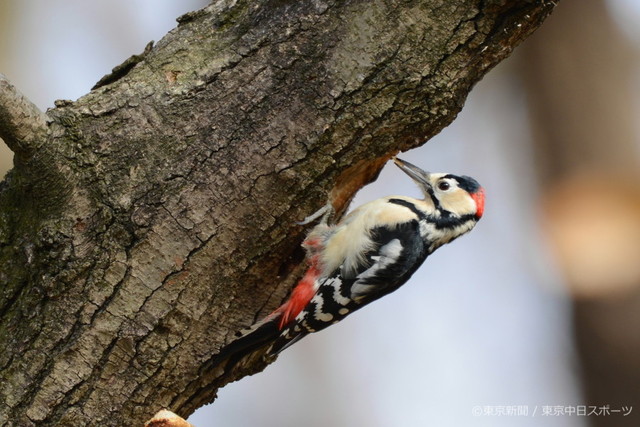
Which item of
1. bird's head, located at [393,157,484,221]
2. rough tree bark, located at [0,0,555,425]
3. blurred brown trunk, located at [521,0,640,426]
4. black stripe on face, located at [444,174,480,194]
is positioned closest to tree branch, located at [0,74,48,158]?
rough tree bark, located at [0,0,555,425]

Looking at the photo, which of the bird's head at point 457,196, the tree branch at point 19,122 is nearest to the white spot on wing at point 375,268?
the bird's head at point 457,196

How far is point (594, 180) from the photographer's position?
513cm

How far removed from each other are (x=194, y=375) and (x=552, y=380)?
13.3 ft

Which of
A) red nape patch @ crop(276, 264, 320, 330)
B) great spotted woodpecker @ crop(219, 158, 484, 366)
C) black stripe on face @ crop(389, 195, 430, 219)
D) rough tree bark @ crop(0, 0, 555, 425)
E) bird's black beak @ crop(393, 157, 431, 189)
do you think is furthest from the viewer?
bird's black beak @ crop(393, 157, 431, 189)

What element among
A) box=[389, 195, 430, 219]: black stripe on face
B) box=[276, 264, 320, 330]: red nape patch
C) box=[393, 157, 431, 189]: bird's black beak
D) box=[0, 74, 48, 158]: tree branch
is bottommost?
box=[0, 74, 48, 158]: tree branch

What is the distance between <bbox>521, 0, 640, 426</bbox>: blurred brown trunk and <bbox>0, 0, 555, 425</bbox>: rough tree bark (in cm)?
268

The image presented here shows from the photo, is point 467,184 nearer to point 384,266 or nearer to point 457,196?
point 457,196

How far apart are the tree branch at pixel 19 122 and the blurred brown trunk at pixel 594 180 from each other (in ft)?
12.7

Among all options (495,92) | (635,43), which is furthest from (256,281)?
(495,92)

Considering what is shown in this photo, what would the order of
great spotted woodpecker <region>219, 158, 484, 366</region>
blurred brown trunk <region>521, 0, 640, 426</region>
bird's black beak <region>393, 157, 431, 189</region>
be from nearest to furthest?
great spotted woodpecker <region>219, 158, 484, 366</region> < bird's black beak <region>393, 157, 431, 189</region> < blurred brown trunk <region>521, 0, 640, 426</region>

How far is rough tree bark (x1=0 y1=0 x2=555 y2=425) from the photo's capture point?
2.62 m

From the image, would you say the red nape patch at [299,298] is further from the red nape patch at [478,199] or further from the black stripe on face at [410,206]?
the red nape patch at [478,199]

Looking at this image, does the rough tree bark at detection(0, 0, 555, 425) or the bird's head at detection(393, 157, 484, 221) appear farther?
the bird's head at detection(393, 157, 484, 221)

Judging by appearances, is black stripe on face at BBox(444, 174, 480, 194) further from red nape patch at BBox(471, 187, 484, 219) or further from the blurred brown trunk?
the blurred brown trunk
